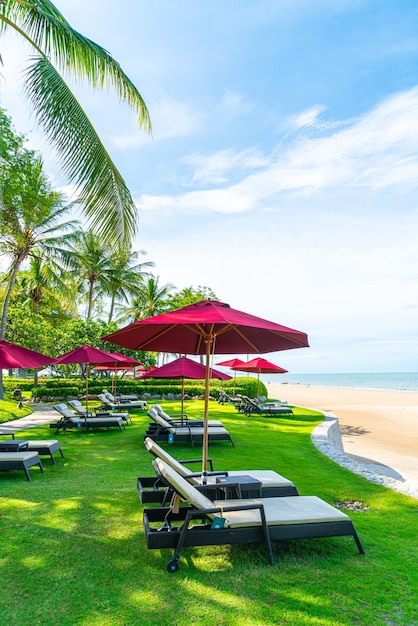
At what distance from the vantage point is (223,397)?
21.3 metres

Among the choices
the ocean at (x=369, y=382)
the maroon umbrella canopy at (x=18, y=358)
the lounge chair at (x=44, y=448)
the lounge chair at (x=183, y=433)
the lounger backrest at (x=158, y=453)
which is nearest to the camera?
the lounger backrest at (x=158, y=453)

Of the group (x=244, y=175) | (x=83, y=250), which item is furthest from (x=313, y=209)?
(x=83, y=250)

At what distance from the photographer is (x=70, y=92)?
7523 mm

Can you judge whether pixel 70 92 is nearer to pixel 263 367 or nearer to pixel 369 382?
pixel 263 367

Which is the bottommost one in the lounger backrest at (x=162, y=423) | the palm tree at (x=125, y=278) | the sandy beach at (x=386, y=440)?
the sandy beach at (x=386, y=440)

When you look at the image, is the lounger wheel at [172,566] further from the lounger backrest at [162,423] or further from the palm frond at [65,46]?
the palm frond at [65,46]

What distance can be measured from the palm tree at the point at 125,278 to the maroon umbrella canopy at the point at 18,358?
25.7 m

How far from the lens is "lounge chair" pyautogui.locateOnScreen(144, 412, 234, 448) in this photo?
9234 mm

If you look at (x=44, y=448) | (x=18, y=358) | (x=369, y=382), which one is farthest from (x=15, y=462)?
(x=369, y=382)

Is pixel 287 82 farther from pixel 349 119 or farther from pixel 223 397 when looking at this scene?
pixel 223 397

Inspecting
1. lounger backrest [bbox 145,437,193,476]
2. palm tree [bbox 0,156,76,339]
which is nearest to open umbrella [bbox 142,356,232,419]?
lounger backrest [bbox 145,437,193,476]

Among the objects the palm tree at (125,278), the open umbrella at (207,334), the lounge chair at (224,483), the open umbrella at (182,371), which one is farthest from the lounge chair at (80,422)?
the palm tree at (125,278)

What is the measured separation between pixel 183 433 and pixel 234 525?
6.19 meters

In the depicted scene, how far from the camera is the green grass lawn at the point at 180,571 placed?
278cm
